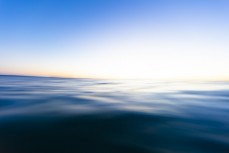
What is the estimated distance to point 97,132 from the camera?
97.1 inches

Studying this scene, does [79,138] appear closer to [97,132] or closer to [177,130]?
[97,132]

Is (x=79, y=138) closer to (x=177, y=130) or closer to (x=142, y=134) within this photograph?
(x=142, y=134)

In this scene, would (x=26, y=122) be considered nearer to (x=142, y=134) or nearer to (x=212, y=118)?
(x=142, y=134)

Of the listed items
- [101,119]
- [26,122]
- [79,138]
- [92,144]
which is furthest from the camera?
[101,119]

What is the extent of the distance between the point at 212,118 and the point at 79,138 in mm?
3082

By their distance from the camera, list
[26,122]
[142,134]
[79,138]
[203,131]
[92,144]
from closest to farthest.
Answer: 1. [92,144]
2. [79,138]
3. [142,134]
4. [203,131]
5. [26,122]

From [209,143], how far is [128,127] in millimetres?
1299

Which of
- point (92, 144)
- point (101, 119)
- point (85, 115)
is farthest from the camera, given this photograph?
point (85, 115)

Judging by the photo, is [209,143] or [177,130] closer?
[209,143]

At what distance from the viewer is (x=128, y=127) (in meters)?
2.71

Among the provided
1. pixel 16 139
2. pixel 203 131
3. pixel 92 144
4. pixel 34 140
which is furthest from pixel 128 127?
pixel 16 139

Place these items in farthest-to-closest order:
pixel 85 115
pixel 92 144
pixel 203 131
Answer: pixel 85 115
pixel 203 131
pixel 92 144

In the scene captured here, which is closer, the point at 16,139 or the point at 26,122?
the point at 16,139

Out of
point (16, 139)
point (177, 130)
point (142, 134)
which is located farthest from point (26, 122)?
point (177, 130)
